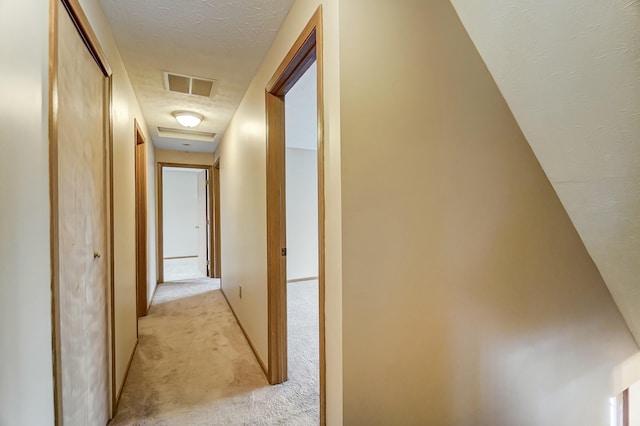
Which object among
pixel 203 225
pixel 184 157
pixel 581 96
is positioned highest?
pixel 184 157

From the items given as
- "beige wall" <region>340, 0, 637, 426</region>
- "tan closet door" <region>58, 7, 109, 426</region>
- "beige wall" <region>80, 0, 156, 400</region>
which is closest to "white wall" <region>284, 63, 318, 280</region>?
"beige wall" <region>80, 0, 156, 400</region>

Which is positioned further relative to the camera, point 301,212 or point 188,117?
point 301,212

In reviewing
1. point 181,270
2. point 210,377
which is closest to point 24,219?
point 210,377

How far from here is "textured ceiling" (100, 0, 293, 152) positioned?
149 cm

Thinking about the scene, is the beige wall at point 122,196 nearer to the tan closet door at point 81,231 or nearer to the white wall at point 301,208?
the tan closet door at point 81,231

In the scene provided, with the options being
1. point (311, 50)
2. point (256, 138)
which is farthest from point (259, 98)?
point (311, 50)

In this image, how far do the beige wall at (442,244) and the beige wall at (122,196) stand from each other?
1520 mm

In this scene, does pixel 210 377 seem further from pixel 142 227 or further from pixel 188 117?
pixel 188 117

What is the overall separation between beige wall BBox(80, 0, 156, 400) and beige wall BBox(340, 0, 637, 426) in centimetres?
152

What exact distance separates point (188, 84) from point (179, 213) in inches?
225

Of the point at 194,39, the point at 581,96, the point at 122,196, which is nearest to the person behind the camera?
the point at 581,96

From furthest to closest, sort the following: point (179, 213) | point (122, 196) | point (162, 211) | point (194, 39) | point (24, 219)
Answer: point (179, 213), point (162, 211), point (122, 196), point (194, 39), point (24, 219)

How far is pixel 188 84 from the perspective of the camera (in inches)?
94.6

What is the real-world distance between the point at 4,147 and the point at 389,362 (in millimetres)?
1439
